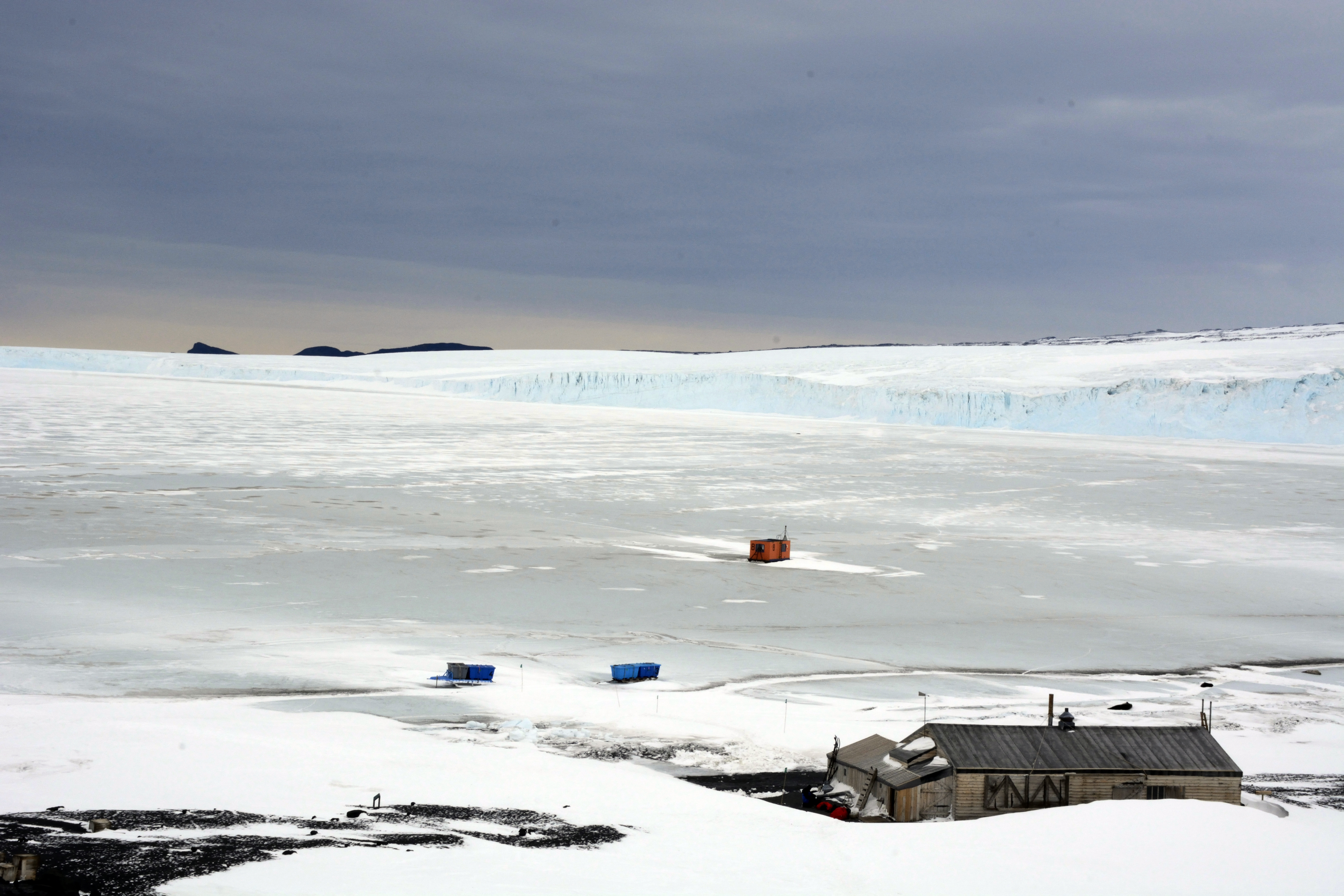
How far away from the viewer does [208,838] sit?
751cm

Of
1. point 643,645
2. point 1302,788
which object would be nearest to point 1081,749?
point 1302,788

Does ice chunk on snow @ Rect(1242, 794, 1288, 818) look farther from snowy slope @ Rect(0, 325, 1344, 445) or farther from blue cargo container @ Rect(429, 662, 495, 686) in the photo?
snowy slope @ Rect(0, 325, 1344, 445)

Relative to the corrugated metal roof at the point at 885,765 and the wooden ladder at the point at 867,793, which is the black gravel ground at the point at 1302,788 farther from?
the wooden ladder at the point at 867,793

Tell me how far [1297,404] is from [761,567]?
3352 cm

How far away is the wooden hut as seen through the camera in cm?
968

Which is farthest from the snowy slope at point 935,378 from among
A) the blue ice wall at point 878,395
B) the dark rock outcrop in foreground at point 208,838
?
the dark rock outcrop in foreground at point 208,838

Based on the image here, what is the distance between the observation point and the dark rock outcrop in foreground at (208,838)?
6680 millimetres

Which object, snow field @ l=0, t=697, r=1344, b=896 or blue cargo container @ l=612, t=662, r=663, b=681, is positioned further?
blue cargo container @ l=612, t=662, r=663, b=681

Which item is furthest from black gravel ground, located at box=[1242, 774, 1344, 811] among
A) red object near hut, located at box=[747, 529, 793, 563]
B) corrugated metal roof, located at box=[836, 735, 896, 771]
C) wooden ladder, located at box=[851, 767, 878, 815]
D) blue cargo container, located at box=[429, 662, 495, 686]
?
red object near hut, located at box=[747, 529, 793, 563]

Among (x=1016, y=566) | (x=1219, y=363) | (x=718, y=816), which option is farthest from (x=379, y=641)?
(x=1219, y=363)

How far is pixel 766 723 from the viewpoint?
11.4m

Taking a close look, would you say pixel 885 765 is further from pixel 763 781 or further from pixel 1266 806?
pixel 1266 806

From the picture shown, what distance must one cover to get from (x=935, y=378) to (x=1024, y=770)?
2030 inches

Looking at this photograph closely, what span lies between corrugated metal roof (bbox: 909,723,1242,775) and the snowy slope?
3816 centimetres
